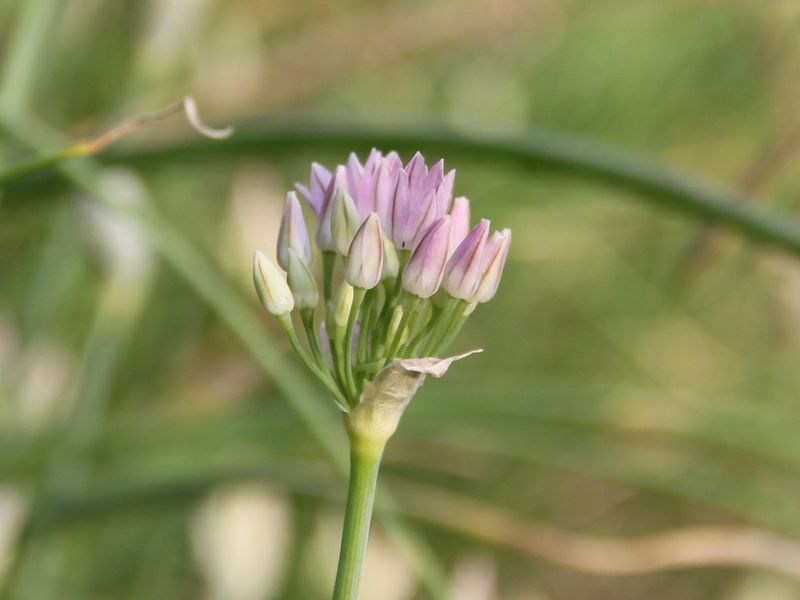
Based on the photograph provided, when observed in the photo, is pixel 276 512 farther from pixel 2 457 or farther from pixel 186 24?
pixel 186 24

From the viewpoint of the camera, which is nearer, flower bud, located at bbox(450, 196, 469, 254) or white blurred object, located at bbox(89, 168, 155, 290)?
flower bud, located at bbox(450, 196, 469, 254)

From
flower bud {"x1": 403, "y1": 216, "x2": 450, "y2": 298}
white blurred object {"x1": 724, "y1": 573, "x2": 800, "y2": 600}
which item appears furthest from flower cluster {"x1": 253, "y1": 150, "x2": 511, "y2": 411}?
white blurred object {"x1": 724, "y1": 573, "x2": 800, "y2": 600}

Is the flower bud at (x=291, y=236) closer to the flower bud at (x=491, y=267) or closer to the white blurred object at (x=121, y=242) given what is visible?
the flower bud at (x=491, y=267)

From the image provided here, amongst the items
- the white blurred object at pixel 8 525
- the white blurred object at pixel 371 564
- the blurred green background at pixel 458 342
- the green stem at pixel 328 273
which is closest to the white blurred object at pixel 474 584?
the blurred green background at pixel 458 342

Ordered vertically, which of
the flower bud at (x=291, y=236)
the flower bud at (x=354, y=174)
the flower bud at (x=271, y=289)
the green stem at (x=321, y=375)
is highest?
the flower bud at (x=354, y=174)

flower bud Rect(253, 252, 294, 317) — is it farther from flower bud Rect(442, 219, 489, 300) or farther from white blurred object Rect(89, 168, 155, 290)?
white blurred object Rect(89, 168, 155, 290)

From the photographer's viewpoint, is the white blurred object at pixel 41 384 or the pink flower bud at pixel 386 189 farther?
the white blurred object at pixel 41 384
